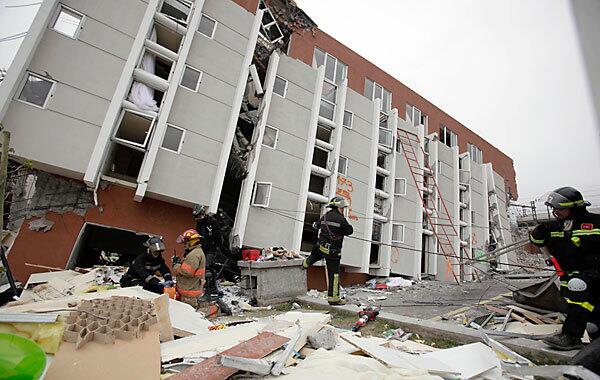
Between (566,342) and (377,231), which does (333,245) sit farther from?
(377,231)

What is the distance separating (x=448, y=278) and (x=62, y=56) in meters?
19.2

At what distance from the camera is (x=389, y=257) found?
1301cm

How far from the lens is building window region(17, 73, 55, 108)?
7.03 m

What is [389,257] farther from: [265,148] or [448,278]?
[265,148]

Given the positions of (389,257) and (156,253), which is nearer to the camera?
(156,253)

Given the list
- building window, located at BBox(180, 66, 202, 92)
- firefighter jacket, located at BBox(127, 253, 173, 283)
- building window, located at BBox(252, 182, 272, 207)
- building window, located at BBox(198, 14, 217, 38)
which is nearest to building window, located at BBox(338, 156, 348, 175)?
building window, located at BBox(252, 182, 272, 207)

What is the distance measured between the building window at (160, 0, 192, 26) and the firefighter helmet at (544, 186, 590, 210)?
35.1 feet

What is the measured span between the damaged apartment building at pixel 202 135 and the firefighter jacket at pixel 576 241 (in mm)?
1349

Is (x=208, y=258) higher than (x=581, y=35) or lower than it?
lower

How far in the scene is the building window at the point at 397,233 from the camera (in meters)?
13.6

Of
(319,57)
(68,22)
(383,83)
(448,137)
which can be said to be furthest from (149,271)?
(448,137)

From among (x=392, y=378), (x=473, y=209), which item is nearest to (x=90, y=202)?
(x=392, y=378)

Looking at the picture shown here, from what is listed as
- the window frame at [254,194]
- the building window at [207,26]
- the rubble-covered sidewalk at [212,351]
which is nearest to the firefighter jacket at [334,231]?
the rubble-covered sidewalk at [212,351]

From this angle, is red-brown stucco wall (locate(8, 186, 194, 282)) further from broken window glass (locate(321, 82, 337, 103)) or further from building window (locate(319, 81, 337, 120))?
broken window glass (locate(321, 82, 337, 103))
